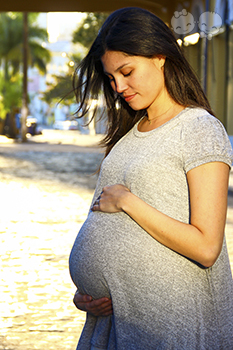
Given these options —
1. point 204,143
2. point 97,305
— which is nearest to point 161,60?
point 204,143

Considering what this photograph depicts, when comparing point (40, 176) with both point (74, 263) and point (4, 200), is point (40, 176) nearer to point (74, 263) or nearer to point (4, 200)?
point (4, 200)

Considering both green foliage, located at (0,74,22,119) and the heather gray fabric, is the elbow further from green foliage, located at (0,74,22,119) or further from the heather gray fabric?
green foliage, located at (0,74,22,119)

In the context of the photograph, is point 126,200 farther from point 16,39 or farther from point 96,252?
point 16,39

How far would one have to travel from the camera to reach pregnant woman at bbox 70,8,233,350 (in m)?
1.60

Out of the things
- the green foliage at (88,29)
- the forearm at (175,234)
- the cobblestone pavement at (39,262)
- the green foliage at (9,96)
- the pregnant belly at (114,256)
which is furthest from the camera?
the green foliage at (9,96)

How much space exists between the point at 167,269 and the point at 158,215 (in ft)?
0.56

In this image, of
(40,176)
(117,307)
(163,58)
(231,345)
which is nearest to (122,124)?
Result: (163,58)

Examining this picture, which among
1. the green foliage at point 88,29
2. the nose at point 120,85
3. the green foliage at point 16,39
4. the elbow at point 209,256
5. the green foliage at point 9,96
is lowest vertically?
the green foliage at point 9,96

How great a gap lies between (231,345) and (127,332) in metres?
0.33

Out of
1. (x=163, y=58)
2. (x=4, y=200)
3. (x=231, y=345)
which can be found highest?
(x=163, y=58)

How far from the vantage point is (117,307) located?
1724 mm

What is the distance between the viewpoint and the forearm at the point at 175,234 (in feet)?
5.14

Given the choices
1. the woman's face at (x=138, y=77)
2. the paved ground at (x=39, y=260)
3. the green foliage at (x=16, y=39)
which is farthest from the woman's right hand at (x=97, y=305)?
the green foliage at (x=16, y=39)

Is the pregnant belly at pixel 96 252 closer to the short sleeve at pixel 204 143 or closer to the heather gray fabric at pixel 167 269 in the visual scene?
the heather gray fabric at pixel 167 269
